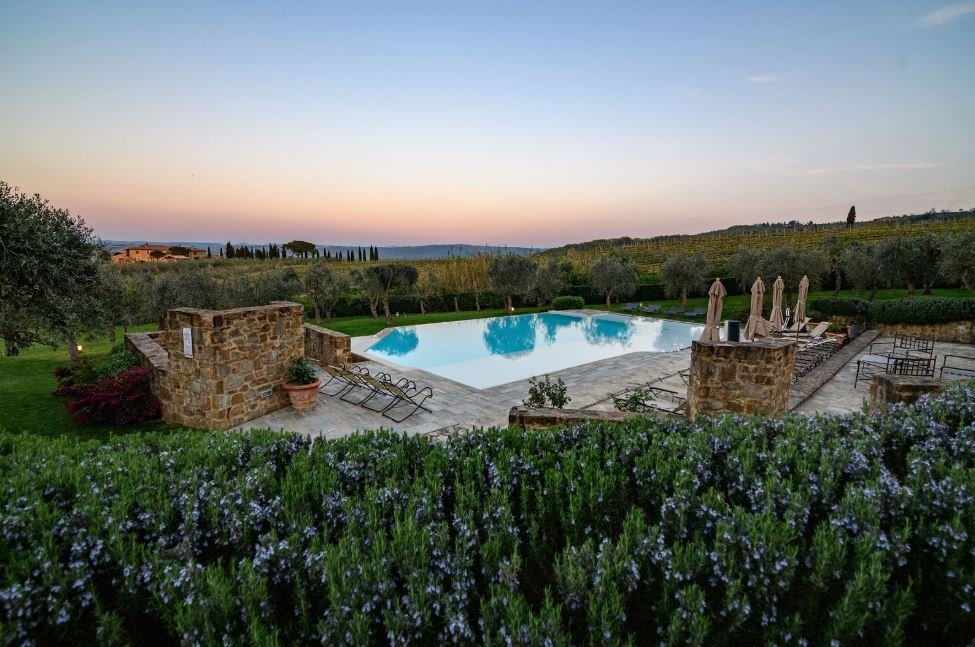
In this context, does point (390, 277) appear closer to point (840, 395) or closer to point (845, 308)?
point (840, 395)

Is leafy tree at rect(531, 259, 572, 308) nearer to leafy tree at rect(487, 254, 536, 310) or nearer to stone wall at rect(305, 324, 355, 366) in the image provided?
leafy tree at rect(487, 254, 536, 310)

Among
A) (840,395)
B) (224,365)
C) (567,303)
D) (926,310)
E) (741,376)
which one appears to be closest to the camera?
(741,376)

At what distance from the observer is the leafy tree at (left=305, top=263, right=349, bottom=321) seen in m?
27.0

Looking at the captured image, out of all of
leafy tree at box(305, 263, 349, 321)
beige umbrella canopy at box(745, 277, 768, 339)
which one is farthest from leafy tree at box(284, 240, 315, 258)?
beige umbrella canopy at box(745, 277, 768, 339)

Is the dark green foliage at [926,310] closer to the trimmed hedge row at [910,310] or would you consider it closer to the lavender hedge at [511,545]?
the trimmed hedge row at [910,310]

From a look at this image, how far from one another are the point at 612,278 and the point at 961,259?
17.2 m

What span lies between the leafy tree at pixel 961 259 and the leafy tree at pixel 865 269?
16.9ft

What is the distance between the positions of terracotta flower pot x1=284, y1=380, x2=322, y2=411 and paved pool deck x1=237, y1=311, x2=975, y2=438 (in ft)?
0.50

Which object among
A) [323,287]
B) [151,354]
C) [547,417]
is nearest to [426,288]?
[323,287]

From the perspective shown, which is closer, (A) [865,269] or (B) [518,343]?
(B) [518,343]

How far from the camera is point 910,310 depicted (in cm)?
1662

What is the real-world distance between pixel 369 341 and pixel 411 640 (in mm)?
19247

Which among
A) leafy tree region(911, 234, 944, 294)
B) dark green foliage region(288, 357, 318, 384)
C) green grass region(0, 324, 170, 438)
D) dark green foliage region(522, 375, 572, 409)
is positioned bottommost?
green grass region(0, 324, 170, 438)

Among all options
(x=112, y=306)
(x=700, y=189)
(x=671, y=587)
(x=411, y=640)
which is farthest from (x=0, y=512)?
(x=700, y=189)
